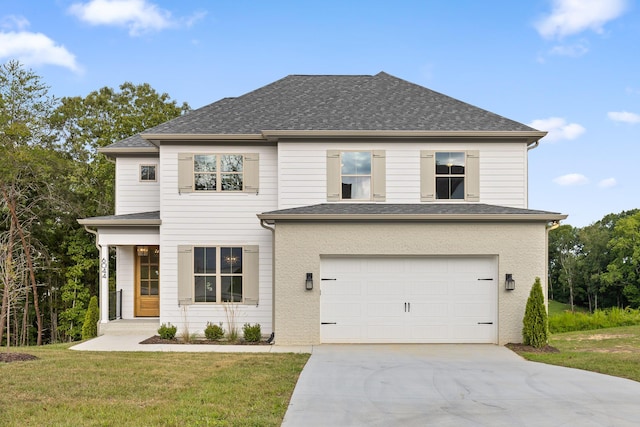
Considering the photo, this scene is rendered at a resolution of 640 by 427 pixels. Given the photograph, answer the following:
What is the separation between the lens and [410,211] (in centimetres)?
1366

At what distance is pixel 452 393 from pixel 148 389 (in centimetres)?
458

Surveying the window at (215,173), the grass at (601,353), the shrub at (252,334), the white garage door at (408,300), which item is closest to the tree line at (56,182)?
the window at (215,173)

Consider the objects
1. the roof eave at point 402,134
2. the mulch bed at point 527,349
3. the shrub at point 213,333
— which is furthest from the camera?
Result: the roof eave at point 402,134

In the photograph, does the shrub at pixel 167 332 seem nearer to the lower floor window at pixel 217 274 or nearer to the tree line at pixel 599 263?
the lower floor window at pixel 217 274

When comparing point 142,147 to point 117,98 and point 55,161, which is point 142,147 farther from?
point 117,98

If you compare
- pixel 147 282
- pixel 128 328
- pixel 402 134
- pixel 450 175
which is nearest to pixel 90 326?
pixel 147 282

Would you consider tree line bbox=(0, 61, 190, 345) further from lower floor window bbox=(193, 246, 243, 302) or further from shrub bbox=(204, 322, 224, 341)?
shrub bbox=(204, 322, 224, 341)

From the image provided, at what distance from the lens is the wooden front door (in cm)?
1681

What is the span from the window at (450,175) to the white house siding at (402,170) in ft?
0.46

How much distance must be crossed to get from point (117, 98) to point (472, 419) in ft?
86.7

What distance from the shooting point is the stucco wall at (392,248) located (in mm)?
13336

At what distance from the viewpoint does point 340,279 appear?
13.6 m

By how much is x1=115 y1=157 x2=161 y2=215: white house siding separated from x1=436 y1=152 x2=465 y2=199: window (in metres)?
8.48

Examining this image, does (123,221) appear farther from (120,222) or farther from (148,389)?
(148,389)
